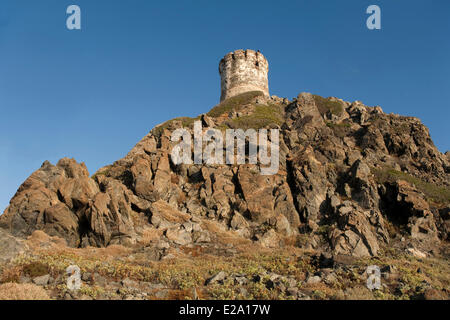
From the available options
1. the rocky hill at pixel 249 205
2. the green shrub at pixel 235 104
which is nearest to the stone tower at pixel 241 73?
the green shrub at pixel 235 104

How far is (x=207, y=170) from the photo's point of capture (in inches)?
1138

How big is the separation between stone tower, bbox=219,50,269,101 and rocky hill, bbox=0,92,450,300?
27053 millimetres

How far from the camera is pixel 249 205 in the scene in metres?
25.4

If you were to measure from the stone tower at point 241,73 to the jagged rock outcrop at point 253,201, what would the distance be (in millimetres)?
26266

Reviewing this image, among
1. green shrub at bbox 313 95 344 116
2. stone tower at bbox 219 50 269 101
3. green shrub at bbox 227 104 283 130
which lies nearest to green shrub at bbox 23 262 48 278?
green shrub at bbox 227 104 283 130

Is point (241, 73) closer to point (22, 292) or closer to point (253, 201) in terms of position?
point (253, 201)

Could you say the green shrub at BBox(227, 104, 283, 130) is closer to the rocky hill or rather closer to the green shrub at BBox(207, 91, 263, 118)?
the green shrub at BBox(207, 91, 263, 118)

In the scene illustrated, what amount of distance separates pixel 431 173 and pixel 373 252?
18457 mm

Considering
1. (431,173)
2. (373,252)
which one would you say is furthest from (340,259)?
(431,173)

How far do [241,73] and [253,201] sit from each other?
39520 millimetres

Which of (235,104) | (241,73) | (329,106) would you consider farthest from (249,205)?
(241,73)

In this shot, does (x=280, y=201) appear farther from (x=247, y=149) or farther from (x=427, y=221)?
(x=427, y=221)

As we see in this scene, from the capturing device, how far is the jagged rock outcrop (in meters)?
21.4

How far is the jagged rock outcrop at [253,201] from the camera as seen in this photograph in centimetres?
2144
